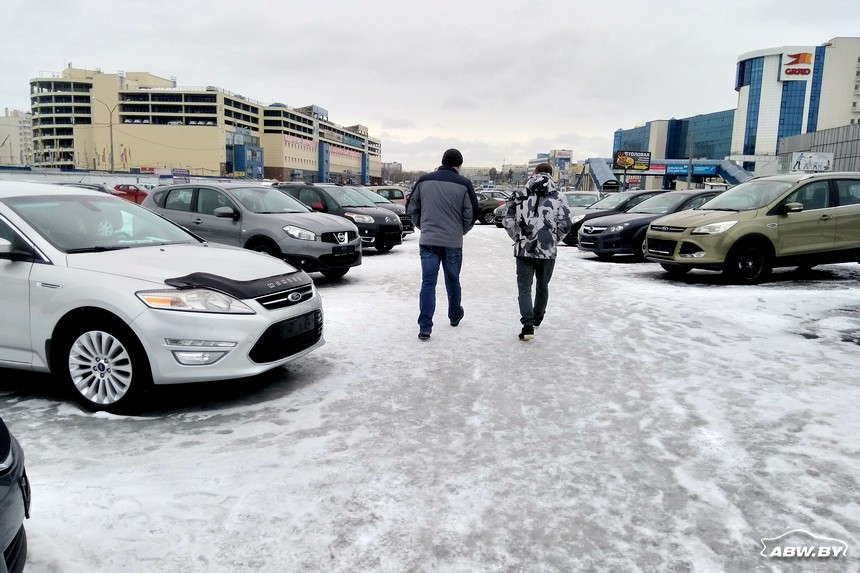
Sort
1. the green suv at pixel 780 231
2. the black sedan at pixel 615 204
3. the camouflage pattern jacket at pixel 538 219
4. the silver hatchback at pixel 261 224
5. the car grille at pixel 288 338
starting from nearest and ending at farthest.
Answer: the car grille at pixel 288 338 < the camouflage pattern jacket at pixel 538 219 < the silver hatchback at pixel 261 224 < the green suv at pixel 780 231 < the black sedan at pixel 615 204

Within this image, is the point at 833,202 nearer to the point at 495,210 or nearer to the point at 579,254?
the point at 579,254

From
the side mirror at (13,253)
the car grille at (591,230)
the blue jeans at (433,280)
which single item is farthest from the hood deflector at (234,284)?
the car grille at (591,230)

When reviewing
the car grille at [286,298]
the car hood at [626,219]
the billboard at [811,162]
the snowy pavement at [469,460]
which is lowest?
the snowy pavement at [469,460]

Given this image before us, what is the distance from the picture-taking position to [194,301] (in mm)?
4195

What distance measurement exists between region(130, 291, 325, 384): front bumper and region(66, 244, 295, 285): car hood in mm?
332

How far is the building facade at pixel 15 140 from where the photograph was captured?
387ft

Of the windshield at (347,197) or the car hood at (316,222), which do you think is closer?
the car hood at (316,222)

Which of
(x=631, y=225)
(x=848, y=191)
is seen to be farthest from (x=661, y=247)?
(x=848, y=191)

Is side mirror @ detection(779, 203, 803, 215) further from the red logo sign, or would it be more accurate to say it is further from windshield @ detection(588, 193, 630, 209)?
the red logo sign

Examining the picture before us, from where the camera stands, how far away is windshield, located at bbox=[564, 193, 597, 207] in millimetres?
22375

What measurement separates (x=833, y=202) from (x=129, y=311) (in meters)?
10.7

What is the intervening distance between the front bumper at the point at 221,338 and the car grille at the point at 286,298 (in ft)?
0.15

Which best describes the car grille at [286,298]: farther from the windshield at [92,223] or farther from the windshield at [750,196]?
the windshield at [750,196]

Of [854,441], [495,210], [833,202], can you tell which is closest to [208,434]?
[854,441]
